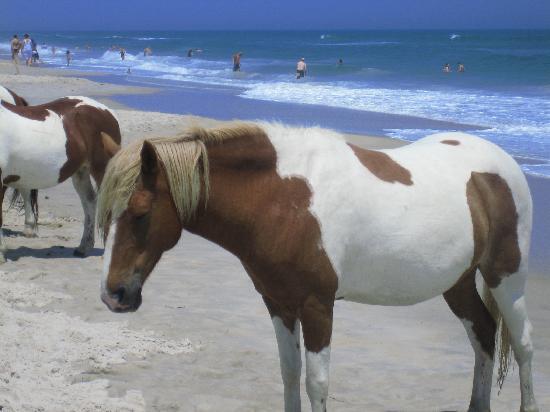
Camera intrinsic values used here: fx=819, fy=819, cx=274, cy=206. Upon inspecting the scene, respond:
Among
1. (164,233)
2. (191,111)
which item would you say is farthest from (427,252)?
(191,111)

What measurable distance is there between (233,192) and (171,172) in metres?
0.32

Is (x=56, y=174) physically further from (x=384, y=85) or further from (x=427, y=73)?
(x=427, y=73)

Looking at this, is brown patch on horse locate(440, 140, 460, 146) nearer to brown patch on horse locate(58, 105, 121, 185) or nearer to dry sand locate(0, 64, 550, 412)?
dry sand locate(0, 64, 550, 412)

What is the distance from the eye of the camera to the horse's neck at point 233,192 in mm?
3570

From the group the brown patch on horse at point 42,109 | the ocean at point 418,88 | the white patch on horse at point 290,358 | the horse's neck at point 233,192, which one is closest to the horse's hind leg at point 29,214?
the brown patch on horse at point 42,109

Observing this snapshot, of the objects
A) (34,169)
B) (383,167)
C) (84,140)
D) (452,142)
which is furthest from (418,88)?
(383,167)

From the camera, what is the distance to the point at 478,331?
4.57m

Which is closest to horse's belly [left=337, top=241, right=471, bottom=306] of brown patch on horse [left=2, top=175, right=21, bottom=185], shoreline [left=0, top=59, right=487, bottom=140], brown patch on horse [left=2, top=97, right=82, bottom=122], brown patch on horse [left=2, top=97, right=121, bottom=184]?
brown patch on horse [left=2, top=97, right=121, bottom=184]

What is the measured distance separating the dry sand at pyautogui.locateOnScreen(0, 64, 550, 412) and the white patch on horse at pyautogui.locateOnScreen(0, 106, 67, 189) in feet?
2.70

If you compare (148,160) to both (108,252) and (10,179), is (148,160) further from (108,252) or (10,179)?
(10,179)

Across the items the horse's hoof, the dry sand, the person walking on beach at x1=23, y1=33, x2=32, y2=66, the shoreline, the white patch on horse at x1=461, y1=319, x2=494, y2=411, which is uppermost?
the white patch on horse at x1=461, y1=319, x2=494, y2=411

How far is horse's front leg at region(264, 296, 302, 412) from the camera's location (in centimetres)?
387

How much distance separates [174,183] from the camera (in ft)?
11.1

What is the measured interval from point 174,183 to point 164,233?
0.22 meters
